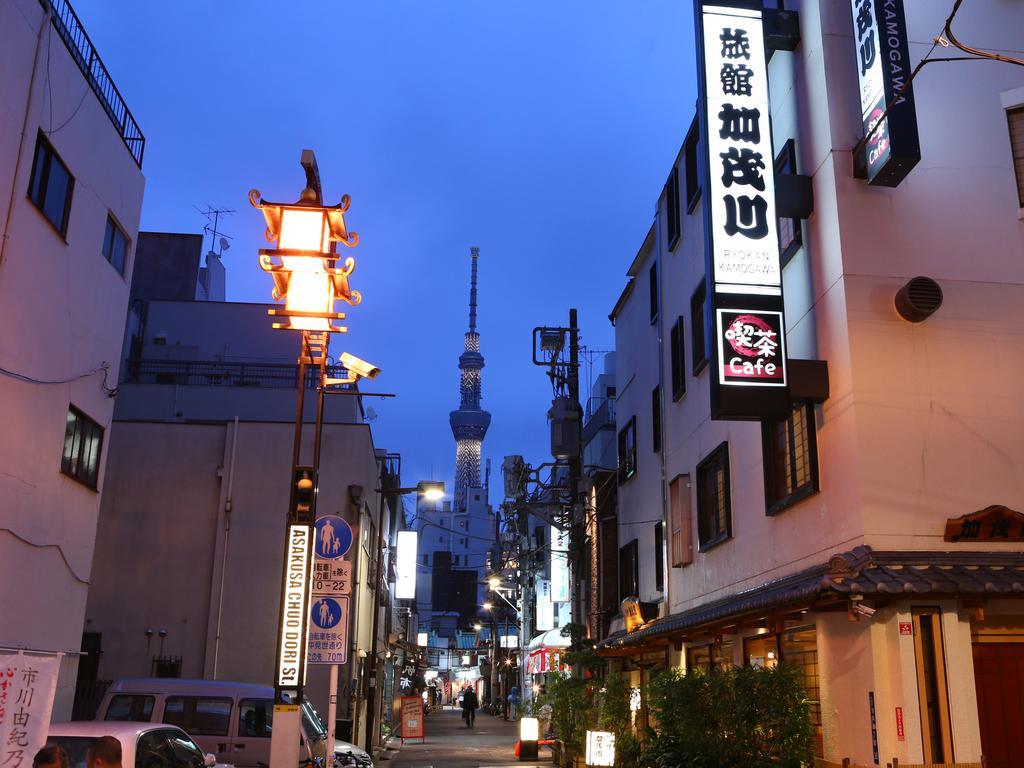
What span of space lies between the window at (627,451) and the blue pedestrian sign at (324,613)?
12.6 meters

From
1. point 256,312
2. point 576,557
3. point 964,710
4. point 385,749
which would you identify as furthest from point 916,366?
point 256,312

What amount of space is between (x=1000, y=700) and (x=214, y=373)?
2894cm

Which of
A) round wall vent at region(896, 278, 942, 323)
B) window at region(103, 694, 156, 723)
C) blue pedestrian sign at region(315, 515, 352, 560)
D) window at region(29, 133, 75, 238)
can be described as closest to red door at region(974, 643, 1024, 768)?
round wall vent at region(896, 278, 942, 323)

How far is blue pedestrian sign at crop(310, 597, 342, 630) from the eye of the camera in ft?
45.6

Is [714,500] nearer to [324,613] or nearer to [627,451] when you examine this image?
[324,613]

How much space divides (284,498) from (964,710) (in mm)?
19315

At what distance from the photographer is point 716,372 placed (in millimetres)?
12531

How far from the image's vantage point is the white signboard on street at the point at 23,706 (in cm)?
716

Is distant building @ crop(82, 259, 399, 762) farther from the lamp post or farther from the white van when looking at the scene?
the lamp post

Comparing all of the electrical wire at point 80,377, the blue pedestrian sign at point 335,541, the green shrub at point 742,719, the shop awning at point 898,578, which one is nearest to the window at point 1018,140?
the shop awning at point 898,578

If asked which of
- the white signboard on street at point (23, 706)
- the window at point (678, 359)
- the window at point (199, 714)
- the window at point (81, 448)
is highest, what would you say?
the window at point (678, 359)

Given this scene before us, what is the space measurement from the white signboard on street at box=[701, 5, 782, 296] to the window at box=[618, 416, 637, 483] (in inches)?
495

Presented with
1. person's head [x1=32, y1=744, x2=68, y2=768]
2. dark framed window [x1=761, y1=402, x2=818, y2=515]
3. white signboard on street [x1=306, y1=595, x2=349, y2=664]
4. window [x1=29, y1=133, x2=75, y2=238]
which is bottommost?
person's head [x1=32, y1=744, x2=68, y2=768]

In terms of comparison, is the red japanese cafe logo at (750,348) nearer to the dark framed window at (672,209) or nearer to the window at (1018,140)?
the window at (1018,140)
